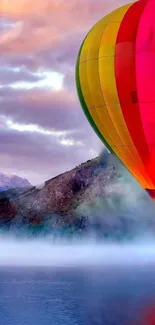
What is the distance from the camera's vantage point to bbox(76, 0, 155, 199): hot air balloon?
49156 mm

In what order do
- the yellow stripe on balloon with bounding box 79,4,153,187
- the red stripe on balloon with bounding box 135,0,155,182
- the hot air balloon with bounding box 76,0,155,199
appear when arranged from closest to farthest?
the red stripe on balloon with bounding box 135,0,155,182 < the hot air balloon with bounding box 76,0,155,199 < the yellow stripe on balloon with bounding box 79,4,153,187

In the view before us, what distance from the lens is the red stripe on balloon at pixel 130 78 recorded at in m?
49.5

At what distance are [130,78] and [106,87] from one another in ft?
6.60

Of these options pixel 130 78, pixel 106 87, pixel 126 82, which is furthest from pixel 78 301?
pixel 130 78

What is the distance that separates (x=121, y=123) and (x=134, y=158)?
2.87 m

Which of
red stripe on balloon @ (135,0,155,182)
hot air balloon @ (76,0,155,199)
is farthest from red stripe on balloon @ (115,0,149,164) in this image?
red stripe on balloon @ (135,0,155,182)

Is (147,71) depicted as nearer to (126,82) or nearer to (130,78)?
(130,78)

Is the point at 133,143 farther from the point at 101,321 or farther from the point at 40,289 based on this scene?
the point at 40,289

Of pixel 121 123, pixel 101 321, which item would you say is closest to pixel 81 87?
pixel 121 123

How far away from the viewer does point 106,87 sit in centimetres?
5034

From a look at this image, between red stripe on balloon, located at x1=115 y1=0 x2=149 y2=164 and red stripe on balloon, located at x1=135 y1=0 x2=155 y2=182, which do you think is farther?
red stripe on balloon, located at x1=115 y1=0 x2=149 y2=164

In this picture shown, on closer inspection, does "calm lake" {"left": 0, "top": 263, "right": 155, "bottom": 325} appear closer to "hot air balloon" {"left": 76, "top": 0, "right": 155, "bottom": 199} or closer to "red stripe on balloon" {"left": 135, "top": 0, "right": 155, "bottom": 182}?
"hot air balloon" {"left": 76, "top": 0, "right": 155, "bottom": 199}

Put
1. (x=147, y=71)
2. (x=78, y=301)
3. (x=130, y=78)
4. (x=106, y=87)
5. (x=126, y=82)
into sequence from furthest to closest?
(x=78, y=301), (x=106, y=87), (x=126, y=82), (x=130, y=78), (x=147, y=71)

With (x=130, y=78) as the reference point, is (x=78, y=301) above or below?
below
